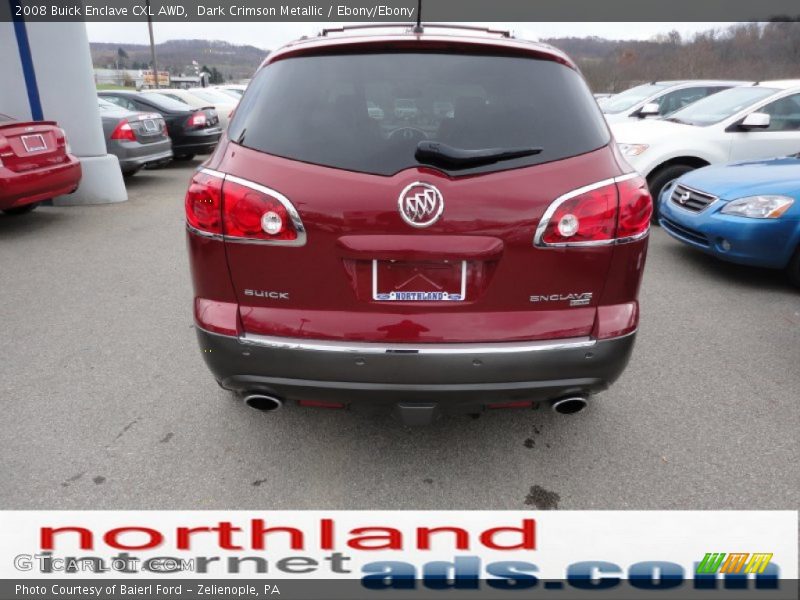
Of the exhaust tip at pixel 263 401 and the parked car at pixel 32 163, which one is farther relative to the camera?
the parked car at pixel 32 163

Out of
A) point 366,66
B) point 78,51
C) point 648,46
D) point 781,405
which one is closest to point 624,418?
point 781,405

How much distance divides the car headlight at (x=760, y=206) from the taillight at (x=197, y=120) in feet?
32.5

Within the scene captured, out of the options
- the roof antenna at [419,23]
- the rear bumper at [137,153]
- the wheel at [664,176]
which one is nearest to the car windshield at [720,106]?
the wheel at [664,176]

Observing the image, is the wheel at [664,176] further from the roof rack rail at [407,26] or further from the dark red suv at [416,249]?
the dark red suv at [416,249]

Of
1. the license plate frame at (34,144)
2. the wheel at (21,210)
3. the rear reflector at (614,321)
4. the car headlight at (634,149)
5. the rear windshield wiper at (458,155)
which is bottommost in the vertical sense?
the wheel at (21,210)

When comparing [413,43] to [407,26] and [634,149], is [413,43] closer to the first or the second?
[407,26]

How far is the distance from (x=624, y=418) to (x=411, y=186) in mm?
1828

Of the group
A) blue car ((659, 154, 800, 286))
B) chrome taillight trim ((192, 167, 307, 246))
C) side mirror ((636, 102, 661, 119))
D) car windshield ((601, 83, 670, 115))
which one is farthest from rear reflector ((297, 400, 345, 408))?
car windshield ((601, 83, 670, 115))

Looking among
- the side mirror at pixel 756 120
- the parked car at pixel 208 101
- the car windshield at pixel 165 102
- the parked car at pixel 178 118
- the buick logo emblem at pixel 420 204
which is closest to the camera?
the buick logo emblem at pixel 420 204

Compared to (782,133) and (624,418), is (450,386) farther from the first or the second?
(782,133)

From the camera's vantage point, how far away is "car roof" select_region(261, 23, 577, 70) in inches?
94.3

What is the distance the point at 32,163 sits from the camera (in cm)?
658

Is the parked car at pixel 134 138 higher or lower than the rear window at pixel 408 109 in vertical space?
lower

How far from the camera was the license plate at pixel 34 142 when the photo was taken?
21.3ft
